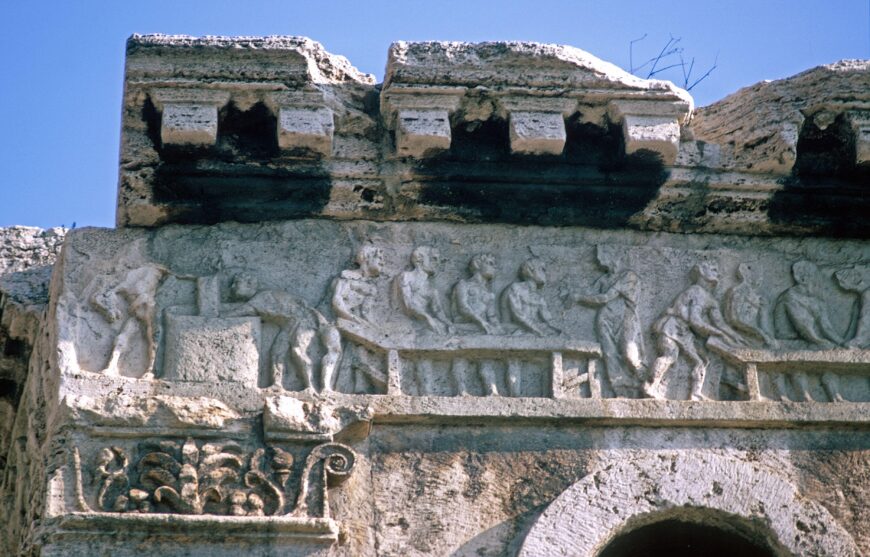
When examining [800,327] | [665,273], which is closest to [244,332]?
[665,273]

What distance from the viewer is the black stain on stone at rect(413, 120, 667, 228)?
28.8 feet

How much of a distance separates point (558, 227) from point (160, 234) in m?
1.82

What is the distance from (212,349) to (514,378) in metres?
1.32

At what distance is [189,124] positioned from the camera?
850 cm

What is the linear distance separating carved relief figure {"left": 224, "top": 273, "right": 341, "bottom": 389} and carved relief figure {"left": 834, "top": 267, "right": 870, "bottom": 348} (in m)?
2.35

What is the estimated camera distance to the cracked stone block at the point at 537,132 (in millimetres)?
8625

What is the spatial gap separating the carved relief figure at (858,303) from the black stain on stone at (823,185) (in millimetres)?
231

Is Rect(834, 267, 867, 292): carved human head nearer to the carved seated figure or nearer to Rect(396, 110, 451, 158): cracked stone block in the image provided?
the carved seated figure

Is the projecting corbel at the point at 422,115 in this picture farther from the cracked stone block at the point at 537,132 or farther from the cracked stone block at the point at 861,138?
the cracked stone block at the point at 861,138

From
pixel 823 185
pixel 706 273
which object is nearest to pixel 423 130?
pixel 706 273

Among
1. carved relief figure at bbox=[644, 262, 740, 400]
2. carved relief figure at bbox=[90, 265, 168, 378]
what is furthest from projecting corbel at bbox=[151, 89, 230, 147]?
carved relief figure at bbox=[644, 262, 740, 400]

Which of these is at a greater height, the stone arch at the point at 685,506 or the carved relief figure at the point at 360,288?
the carved relief figure at the point at 360,288

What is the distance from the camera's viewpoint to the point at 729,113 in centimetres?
905

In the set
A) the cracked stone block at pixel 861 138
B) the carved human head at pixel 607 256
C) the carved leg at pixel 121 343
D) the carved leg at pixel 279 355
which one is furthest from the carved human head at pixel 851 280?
the carved leg at pixel 121 343
